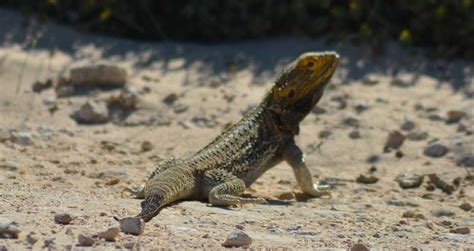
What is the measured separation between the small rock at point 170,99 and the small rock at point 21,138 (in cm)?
222

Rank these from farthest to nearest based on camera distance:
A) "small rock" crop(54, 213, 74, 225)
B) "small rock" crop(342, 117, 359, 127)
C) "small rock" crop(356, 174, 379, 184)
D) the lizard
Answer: "small rock" crop(342, 117, 359, 127), "small rock" crop(356, 174, 379, 184), the lizard, "small rock" crop(54, 213, 74, 225)

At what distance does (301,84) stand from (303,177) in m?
0.88

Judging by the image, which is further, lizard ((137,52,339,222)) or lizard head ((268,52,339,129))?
lizard head ((268,52,339,129))

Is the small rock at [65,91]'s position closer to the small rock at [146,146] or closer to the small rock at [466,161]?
the small rock at [146,146]

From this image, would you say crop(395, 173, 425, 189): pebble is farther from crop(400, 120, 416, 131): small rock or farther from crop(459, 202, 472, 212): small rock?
crop(400, 120, 416, 131): small rock

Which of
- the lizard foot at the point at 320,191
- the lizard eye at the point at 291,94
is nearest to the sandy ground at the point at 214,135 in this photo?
the lizard foot at the point at 320,191

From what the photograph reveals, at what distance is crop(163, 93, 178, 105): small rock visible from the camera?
427 inches

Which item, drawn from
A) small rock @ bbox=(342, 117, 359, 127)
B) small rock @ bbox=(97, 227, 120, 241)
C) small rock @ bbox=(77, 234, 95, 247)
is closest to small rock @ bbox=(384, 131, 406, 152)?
small rock @ bbox=(342, 117, 359, 127)

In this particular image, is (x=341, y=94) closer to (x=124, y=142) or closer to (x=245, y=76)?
(x=245, y=76)

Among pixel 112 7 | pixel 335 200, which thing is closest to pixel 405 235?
pixel 335 200

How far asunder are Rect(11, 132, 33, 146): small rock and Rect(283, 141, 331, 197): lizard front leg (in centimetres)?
256

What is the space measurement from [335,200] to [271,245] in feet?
7.93

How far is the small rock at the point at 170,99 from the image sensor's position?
35.6 feet

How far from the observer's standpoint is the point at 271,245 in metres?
5.75
